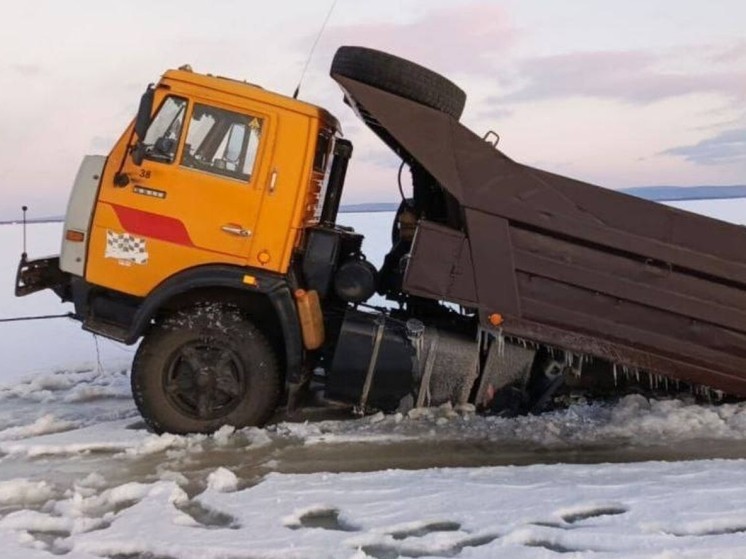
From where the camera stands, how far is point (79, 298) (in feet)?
18.5

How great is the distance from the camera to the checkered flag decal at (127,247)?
5473 mm

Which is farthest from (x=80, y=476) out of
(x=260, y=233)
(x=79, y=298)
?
(x=260, y=233)

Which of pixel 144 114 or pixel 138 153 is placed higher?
pixel 144 114

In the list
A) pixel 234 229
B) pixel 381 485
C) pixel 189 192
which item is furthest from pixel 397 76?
pixel 381 485

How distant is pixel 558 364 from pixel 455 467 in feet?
4.02

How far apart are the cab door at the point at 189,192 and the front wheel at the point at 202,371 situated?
0.41m

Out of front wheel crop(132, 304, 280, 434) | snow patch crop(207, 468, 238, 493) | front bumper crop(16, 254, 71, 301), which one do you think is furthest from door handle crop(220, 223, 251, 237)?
snow patch crop(207, 468, 238, 493)

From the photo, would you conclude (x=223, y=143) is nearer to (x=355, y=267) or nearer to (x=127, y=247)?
(x=127, y=247)

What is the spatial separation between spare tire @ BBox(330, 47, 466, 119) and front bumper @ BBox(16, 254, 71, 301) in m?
2.60

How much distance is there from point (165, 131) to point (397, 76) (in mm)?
1664

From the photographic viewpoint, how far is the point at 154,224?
5445 millimetres

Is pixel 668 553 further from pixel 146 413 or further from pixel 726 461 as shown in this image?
pixel 146 413

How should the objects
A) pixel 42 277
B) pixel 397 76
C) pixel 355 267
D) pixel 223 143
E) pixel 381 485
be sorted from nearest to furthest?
pixel 381 485 → pixel 397 76 → pixel 223 143 → pixel 355 267 → pixel 42 277

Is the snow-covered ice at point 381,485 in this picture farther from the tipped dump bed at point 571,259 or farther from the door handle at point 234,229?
the door handle at point 234,229
